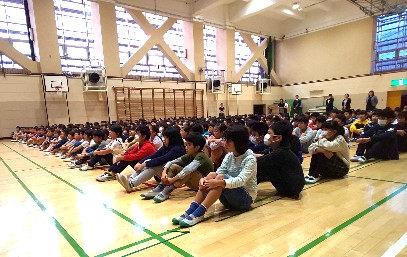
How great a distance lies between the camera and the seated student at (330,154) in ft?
10.7

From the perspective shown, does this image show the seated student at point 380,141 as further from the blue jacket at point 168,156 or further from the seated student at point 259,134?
the blue jacket at point 168,156

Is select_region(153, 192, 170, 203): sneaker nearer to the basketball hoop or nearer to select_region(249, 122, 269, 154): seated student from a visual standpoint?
select_region(249, 122, 269, 154): seated student

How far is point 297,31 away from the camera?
17.6m

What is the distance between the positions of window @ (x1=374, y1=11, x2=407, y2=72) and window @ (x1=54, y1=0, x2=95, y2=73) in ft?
50.8

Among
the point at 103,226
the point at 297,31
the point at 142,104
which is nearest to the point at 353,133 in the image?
the point at 103,226

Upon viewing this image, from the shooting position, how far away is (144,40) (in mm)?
13242

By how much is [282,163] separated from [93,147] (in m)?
4.09

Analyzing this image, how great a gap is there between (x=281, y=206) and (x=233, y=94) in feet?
47.1

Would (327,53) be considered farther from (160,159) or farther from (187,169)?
(187,169)

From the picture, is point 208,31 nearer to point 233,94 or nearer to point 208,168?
point 233,94

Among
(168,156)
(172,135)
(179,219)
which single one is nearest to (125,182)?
(168,156)

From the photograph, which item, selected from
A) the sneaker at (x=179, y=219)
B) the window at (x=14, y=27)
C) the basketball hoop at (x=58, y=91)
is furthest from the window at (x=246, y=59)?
the sneaker at (x=179, y=219)

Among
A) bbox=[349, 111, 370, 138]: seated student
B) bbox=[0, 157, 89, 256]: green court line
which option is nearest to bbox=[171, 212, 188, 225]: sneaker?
bbox=[0, 157, 89, 256]: green court line

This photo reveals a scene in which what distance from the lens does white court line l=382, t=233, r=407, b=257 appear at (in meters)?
1.72
